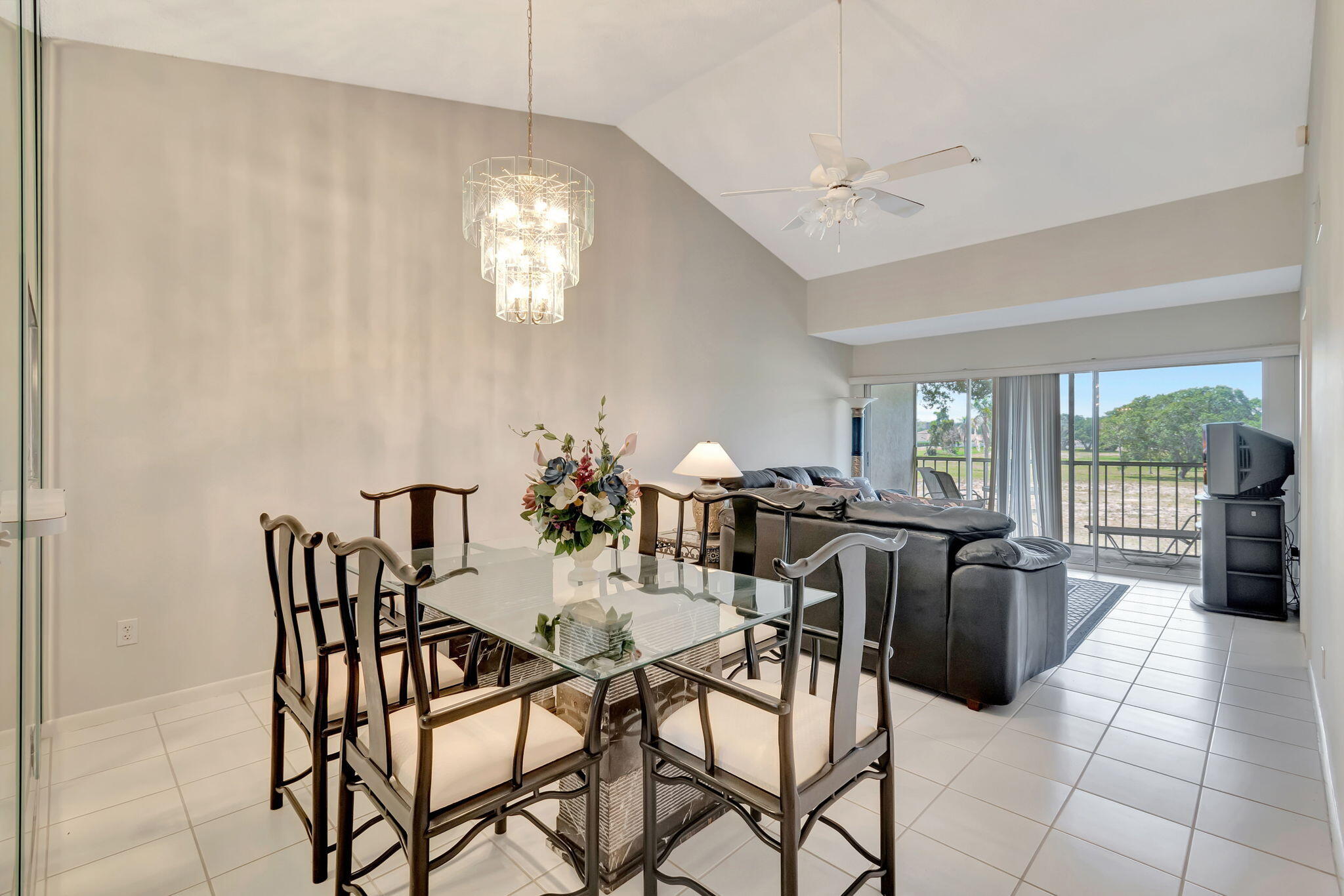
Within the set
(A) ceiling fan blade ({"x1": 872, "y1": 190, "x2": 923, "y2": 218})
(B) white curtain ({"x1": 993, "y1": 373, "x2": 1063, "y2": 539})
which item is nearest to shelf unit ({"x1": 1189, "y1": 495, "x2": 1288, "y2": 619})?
(B) white curtain ({"x1": 993, "y1": 373, "x2": 1063, "y2": 539})

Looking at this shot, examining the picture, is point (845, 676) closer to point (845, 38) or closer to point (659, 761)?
point (659, 761)

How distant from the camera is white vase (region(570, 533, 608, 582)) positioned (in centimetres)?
210

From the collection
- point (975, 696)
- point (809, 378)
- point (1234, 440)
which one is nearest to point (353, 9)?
point (975, 696)

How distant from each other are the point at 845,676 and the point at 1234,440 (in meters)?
4.60

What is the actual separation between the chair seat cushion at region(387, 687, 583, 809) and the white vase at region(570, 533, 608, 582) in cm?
61

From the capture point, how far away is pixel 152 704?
281 cm

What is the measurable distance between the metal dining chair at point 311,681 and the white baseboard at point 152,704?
1.15 meters

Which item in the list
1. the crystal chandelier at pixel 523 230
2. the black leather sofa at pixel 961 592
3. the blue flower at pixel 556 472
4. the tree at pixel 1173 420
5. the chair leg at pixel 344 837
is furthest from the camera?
the tree at pixel 1173 420

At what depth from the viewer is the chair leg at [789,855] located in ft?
4.22

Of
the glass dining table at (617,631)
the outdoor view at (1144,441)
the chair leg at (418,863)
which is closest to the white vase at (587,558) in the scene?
the glass dining table at (617,631)

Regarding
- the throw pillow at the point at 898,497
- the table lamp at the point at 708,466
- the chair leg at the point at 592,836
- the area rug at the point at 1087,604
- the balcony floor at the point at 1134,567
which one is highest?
the table lamp at the point at 708,466

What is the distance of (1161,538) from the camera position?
5.71 metres

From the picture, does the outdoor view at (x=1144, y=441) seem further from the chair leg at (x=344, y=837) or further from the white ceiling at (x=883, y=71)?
the chair leg at (x=344, y=837)

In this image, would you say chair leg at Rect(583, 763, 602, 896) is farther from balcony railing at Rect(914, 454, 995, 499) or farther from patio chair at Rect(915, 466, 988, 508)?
balcony railing at Rect(914, 454, 995, 499)
